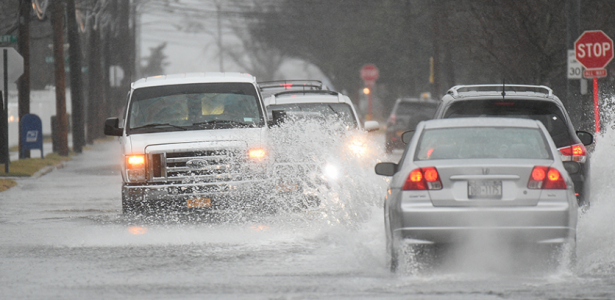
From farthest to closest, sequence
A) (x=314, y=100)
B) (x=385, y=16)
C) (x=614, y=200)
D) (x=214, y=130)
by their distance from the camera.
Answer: (x=385, y=16) < (x=314, y=100) < (x=214, y=130) < (x=614, y=200)

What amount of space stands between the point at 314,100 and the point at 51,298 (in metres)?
9.31

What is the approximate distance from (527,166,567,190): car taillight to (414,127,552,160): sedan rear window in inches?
11.5

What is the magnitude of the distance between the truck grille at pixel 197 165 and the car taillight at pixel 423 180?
5010mm

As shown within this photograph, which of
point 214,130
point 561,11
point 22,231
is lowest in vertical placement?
point 22,231


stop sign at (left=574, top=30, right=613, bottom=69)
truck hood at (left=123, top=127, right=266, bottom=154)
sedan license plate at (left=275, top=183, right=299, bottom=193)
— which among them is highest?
stop sign at (left=574, top=30, right=613, bottom=69)

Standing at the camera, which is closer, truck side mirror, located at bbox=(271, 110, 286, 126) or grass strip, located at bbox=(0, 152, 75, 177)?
truck side mirror, located at bbox=(271, 110, 286, 126)

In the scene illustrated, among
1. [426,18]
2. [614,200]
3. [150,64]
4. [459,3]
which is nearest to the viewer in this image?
[614,200]

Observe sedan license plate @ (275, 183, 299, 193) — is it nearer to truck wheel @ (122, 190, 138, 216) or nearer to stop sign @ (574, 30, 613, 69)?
truck wheel @ (122, 190, 138, 216)

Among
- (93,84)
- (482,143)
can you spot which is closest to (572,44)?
(482,143)

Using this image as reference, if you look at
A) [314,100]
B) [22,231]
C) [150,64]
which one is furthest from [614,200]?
[150,64]

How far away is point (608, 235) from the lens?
10875 mm

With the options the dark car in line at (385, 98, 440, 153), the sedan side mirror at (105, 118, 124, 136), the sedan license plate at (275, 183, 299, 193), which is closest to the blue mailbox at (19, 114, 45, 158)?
the dark car in line at (385, 98, 440, 153)

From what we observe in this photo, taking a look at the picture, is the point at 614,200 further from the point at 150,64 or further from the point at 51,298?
the point at 150,64

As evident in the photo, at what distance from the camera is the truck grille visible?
1366 centimetres
